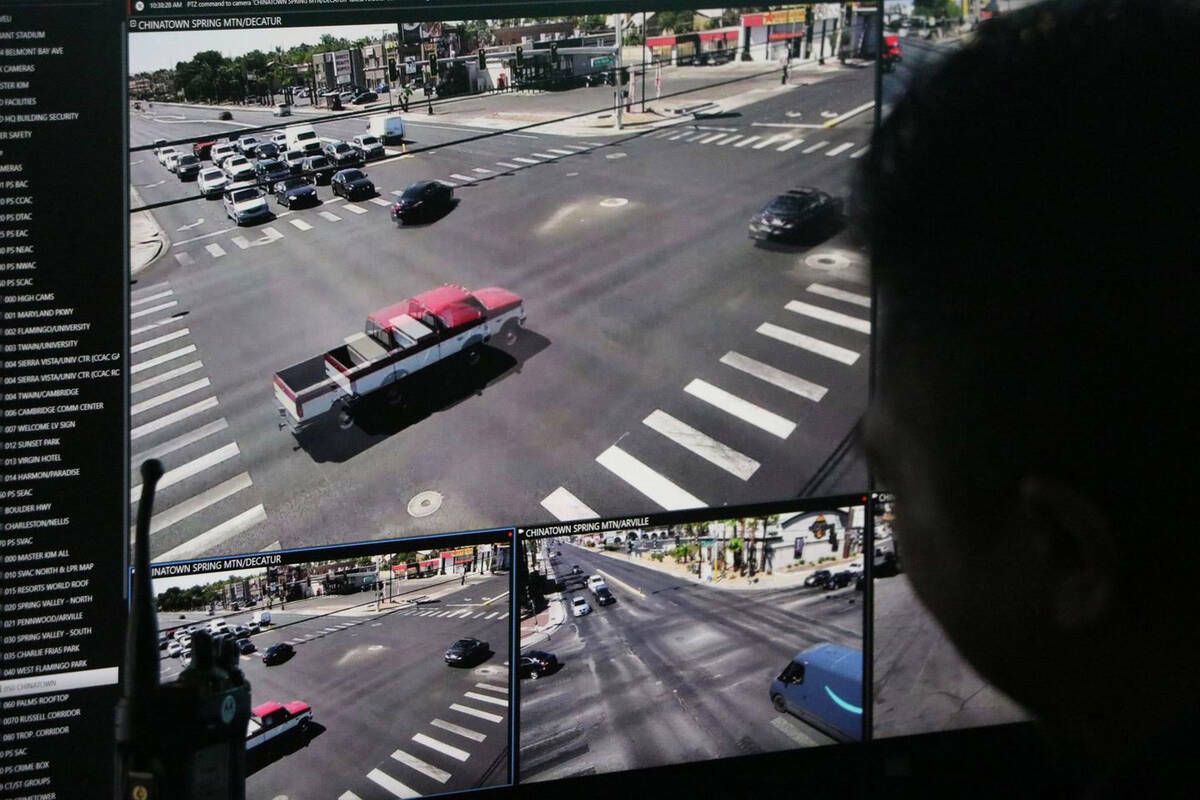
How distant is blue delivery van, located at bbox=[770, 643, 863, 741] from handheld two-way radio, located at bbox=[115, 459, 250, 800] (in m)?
1.43

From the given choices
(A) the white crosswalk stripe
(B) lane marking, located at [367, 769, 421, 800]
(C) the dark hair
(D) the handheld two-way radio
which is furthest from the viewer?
(A) the white crosswalk stripe

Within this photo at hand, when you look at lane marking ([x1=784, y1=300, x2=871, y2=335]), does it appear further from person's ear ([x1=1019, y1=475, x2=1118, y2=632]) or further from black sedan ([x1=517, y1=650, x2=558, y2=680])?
person's ear ([x1=1019, y1=475, x2=1118, y2=632])

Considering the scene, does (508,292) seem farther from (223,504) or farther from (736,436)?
(223,504)

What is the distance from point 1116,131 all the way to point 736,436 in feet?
5.43

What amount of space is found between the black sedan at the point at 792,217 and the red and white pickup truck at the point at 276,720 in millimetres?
1636

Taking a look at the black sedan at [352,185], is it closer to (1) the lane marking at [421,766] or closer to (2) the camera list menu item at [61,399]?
(2) the camera list menu item at [61,399]

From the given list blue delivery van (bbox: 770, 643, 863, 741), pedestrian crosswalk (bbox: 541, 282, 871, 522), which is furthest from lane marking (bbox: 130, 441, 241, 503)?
blue delivery van (bbox: 770, 643, 863, 741)

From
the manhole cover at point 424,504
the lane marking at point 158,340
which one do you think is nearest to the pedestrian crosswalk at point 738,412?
the manhole cover at point 424,504

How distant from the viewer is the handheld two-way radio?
106 centimetres

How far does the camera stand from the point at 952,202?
0.57m

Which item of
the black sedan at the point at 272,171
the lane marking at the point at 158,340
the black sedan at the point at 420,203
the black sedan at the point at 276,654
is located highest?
the black sedan at the point at 272,171

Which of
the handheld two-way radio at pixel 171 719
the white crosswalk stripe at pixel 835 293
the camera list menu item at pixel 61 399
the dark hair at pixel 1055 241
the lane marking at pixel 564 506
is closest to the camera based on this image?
the dark hair at pixel 1055 241

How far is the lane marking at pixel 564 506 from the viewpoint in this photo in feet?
6.73

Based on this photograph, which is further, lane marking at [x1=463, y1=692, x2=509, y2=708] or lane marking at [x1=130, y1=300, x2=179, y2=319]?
lane marking at [x1=463, y1=692, x2=509, y2=708]
